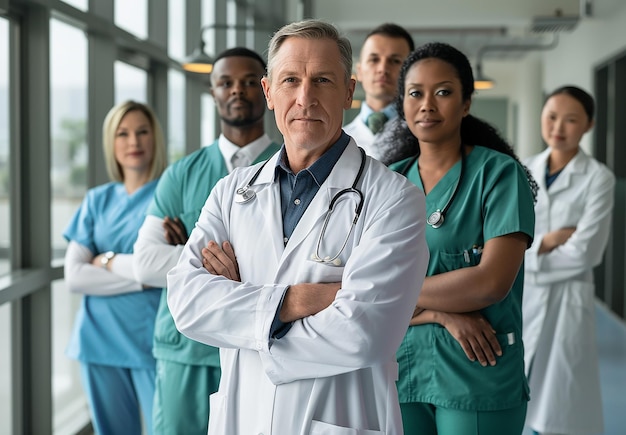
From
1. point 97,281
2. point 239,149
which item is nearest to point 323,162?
point 239,149

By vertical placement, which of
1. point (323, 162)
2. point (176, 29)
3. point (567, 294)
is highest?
point (176, 29)

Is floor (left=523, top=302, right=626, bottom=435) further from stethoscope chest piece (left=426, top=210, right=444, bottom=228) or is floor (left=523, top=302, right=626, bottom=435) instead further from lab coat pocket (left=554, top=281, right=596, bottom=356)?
stethoscope chest piece (left=426, top=210, right=444, bottom=228)

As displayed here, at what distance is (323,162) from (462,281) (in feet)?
1.63

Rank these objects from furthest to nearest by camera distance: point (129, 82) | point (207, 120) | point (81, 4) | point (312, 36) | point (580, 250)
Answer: point (207, 120), point (129, 82), point (81, 4), point (580, 250), point (312, 36)

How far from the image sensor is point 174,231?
226 cm

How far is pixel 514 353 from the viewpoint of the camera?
1880mm

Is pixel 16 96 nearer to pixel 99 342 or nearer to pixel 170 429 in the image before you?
pixel 99 342

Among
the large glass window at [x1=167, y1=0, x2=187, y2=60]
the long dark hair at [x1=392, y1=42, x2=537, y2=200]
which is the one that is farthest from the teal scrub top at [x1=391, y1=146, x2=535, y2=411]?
the large glass window at [x1=167, y1=0, x2=187, y2=60]

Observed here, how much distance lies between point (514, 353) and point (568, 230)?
1.50 m

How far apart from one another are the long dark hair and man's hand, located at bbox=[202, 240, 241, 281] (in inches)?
30.9

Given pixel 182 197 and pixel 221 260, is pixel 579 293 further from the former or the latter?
pixel 221 260

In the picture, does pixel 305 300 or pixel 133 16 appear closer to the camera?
pixel 305 300

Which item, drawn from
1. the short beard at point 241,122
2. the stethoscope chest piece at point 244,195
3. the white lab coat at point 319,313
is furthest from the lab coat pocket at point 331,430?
the short beard at point 241,122

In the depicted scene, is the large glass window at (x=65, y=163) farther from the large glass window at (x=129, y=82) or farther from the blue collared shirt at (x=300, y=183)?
the blue collared shirt at (x=300, y=183)
